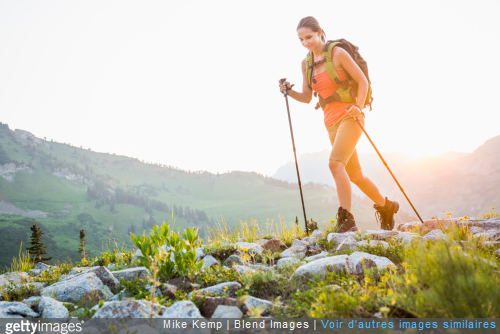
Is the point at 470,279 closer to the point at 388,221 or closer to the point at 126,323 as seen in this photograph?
the point at 126,323

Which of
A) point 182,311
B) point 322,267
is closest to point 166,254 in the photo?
point 182,311

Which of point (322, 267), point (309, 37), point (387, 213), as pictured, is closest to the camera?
point (322, 267)

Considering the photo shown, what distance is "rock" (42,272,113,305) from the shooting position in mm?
3790

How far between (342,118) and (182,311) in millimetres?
4871

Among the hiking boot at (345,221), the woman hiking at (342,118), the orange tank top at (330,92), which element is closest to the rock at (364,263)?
the woman hiking at (342,118)

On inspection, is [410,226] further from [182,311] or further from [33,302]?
[33,302]

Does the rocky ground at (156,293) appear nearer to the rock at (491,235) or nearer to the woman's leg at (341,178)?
the rock at (491,235)

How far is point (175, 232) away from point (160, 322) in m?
1.93

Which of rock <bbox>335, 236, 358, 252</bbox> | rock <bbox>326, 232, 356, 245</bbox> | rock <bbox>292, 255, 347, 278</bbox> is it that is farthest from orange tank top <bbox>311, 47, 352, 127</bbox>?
rock <bbox>292, 255, 347, 278</bbox>

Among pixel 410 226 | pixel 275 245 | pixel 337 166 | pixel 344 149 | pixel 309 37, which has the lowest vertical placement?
pixel 275 245

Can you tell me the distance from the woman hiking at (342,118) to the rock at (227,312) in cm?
377

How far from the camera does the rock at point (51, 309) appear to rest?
329 centimetres

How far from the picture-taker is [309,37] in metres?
6.62

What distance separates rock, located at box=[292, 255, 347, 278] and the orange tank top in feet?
11.5
